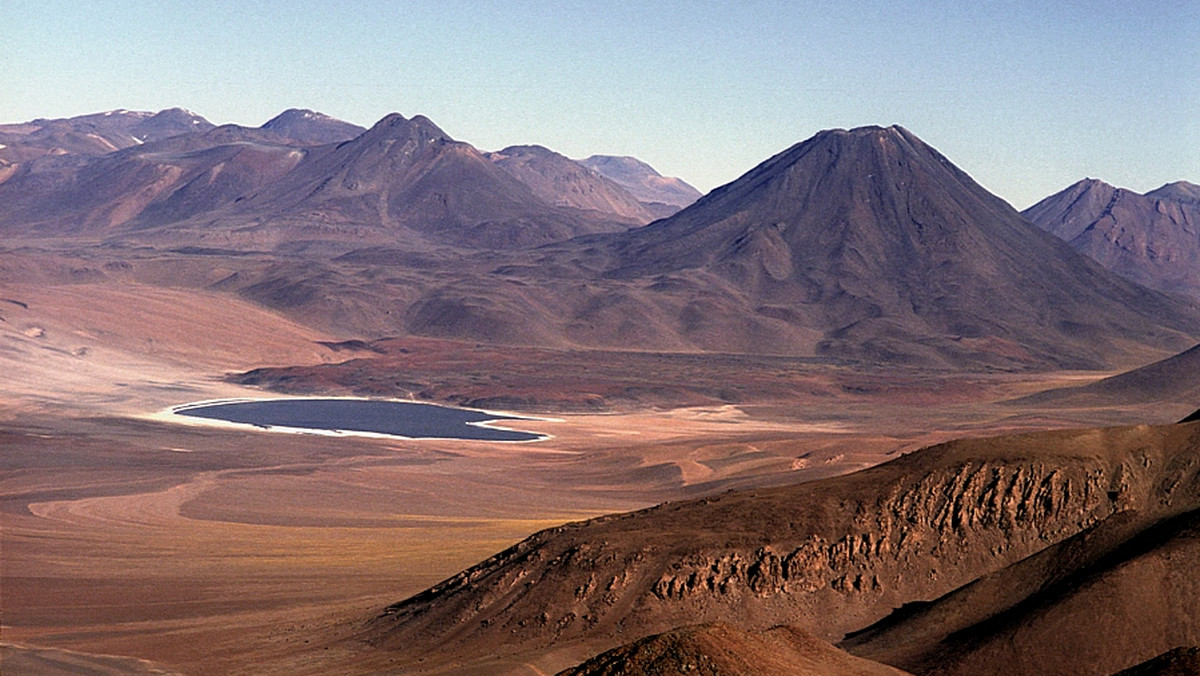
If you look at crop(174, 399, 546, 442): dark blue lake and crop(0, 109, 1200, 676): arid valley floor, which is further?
crop(174, 399, 546, 442): dark blue lake

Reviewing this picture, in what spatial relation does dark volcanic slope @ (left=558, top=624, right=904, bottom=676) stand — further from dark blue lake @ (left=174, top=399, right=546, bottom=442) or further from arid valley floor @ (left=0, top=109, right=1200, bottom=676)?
dark blue lake @ (left=174, top=399, right=546, bottom=442)

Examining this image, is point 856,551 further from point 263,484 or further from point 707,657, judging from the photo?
point 263,484

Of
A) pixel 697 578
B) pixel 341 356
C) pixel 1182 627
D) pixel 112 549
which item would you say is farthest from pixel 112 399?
pixel 1182 627

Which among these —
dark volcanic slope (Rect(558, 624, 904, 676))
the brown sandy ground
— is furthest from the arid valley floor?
the brown sandy ground

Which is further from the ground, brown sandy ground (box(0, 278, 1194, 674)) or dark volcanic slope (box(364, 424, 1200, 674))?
dark volcanic slope (box(364, 424, 1200, 674))

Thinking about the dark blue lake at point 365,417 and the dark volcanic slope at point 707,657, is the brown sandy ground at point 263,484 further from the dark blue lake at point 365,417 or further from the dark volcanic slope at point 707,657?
the dark volcanic slope at point 707,657

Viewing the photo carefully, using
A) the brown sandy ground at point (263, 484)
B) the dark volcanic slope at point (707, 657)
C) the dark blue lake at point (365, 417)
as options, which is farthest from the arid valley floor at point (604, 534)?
the dark blue lake at point (365, 417)

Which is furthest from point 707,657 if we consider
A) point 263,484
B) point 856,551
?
point 263,484

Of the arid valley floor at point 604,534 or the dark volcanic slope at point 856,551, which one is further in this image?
the dark volcanic slope at point 856,551
